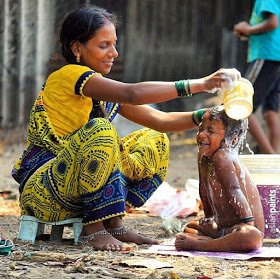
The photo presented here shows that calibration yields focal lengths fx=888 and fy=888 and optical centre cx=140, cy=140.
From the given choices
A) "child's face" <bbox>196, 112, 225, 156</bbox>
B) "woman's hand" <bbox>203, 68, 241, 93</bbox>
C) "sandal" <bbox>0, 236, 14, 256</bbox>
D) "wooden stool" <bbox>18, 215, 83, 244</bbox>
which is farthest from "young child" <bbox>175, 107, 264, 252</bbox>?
"sandal" <bbox>0, 236, 14, 256</bbox>

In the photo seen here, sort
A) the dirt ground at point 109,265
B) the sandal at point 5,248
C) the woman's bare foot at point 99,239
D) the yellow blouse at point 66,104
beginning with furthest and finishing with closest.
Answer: the yellow blouse at point 66,104
the woman's bare foot at point 99,239
the sandal at point 5,248
the dirt ground at point 109,265

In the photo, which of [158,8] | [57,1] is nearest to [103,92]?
[57,1]

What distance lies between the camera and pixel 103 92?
4.63 m

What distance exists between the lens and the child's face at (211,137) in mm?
4605

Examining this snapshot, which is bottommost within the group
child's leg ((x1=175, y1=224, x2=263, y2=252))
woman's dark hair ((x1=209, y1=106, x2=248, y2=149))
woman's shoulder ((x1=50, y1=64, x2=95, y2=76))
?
child's leg ((x1=175, y1=224, x2=263, y2=252))

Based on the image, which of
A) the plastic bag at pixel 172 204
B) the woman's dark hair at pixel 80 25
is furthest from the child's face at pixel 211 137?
the plastic bag at pixel 172 204

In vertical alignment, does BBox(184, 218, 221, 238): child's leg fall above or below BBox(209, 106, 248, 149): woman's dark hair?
below

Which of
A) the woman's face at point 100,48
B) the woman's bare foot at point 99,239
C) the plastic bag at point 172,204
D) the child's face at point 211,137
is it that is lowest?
the woman's bare foot at point 99,239

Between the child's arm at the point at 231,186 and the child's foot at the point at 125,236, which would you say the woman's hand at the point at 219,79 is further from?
the child's foot at the point at 125,236

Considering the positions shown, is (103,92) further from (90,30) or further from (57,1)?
(57,1)

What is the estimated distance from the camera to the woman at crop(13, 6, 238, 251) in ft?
15.1

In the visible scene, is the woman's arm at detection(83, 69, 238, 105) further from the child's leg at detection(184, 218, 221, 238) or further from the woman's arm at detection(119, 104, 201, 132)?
the child's leg at detection(184, 218, 221, 238)

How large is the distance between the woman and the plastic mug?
0.10 m

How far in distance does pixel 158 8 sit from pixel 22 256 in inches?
271
